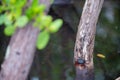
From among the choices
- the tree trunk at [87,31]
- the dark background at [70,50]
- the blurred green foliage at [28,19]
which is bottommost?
the dark background at [70,50]

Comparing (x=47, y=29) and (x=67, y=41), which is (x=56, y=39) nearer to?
(x=67, y=41)

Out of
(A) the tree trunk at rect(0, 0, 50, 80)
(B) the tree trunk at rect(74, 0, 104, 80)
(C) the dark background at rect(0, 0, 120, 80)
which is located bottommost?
(C) the dark background at rect(0, 0, 120, 80)

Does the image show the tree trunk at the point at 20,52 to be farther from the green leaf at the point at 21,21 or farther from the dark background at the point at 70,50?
the dark background at the point at 70,50

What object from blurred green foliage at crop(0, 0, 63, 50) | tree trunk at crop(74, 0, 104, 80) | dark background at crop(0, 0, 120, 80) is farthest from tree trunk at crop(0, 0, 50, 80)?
dark background at crop(0, 0, 120, 80)

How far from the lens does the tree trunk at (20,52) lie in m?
0.73

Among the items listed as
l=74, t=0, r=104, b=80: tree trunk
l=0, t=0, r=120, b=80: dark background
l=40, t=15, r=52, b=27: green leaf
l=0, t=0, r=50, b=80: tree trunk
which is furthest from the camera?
l=0, t=0, r=120, b=80: dark background

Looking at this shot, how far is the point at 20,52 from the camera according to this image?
74 cm

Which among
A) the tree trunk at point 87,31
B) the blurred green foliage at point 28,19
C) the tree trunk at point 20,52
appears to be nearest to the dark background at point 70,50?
the tree trunk at point 87,31

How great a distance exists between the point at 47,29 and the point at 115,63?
11.9ft

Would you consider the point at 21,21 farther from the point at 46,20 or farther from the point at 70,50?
the point at 70,50

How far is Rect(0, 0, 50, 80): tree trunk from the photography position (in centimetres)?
73

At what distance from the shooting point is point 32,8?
633 millimetres

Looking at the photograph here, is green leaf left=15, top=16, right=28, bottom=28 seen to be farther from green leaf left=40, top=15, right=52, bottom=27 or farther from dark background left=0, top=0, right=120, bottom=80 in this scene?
dark background left=0, top=0, right=120, bottom=80

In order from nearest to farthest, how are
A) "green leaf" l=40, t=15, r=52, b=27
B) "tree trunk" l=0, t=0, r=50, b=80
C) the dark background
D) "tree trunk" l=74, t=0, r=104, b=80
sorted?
1. "green leaf" l=40, t=15, r=52, b=27
2. "tree trunk" l=0, t=0, r=50, b=80
3. "tree trunk" l=74, t=0, r=104, b=80
4. the dark background
